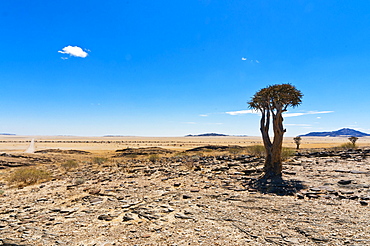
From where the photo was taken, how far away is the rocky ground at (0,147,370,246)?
5.63 m

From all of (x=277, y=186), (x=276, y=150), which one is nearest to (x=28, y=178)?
(x=277, y=186)

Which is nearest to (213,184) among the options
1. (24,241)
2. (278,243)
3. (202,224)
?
(202,224)

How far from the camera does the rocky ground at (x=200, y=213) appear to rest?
5.63 metres

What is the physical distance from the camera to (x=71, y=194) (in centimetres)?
1098

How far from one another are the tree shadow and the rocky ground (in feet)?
0.14

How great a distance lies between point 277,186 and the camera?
10.0 meters

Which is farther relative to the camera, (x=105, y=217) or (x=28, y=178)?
(x=28, y=178)

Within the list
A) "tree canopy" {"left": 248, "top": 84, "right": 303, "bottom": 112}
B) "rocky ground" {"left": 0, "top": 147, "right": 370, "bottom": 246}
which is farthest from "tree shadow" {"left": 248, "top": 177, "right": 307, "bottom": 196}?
"tree canopy" {"left": 248, "top": 84, "right": 303, "bottom": 112}

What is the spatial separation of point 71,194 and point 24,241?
516cm

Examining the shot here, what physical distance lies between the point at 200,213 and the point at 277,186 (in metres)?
4.60

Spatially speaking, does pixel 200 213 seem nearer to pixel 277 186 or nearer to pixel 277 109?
pixel 277 186

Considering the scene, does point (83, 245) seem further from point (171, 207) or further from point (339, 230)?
point (339, 230)

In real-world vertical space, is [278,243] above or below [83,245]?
above

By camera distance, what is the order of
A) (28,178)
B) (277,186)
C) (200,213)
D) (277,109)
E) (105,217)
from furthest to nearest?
(28,178), (277,109), (277,186), (105,217), (200,213)
